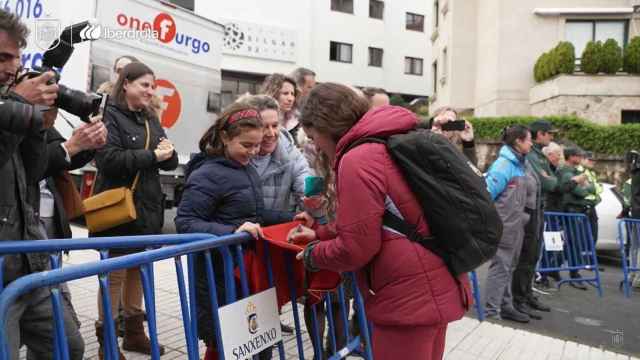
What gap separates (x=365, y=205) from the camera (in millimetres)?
2115

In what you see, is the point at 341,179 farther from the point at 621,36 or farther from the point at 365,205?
the point at 621,36

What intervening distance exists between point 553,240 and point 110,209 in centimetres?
556

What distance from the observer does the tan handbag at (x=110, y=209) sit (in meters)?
3.41

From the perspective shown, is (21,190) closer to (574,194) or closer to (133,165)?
(133,165)

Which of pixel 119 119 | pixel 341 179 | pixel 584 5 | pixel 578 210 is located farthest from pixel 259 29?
pixel 341 179

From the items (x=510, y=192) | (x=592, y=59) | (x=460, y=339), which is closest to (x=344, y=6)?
(x=592, y=59)

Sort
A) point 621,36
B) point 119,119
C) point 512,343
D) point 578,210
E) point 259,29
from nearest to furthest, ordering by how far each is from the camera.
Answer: point 119,119, point 512,343, point 578,210, point 621,36, point 259,29

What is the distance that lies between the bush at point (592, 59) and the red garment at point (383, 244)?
20.1 m

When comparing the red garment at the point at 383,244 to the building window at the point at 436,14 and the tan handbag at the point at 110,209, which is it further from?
the building window at the point at 436,14

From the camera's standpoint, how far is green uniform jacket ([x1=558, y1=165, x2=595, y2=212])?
7.93 meters

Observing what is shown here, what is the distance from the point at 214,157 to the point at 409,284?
133 cm

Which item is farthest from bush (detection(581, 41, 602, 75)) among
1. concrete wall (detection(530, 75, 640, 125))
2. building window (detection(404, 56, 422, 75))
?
building window (detection(404, 56, 422, 75))

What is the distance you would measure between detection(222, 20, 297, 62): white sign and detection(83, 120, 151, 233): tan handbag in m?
26.0

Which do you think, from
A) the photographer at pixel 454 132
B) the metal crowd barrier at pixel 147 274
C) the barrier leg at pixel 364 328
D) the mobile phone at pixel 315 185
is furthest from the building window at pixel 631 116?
the mobile phone at pixel 315 185
